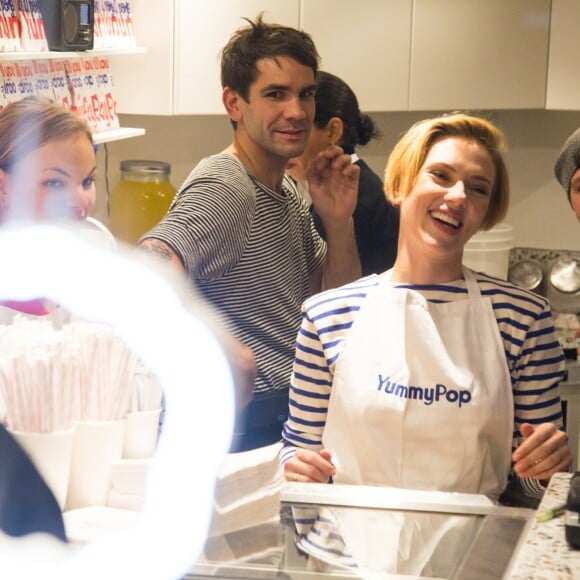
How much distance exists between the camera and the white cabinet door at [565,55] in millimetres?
3016

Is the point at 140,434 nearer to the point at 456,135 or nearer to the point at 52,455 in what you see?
the point at 52,455

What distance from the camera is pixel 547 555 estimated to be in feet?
2.96

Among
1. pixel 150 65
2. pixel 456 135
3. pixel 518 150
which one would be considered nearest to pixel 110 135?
pixel 150 65

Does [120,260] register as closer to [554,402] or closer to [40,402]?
[554,402]

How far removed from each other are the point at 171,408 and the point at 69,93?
1560mm

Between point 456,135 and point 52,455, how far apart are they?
877mm

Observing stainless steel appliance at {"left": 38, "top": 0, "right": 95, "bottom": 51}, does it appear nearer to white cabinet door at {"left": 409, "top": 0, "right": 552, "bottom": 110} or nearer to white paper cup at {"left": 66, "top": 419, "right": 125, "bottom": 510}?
white cabinet door at {"left": 409, "top": 0, "right": 552, "bottom": 110}

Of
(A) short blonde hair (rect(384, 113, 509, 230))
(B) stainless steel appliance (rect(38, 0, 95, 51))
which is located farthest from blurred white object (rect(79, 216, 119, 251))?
(A) short blonde hair (rect(384, 113, 509, 230))

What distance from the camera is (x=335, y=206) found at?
223cm

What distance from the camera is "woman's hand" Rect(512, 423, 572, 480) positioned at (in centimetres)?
134

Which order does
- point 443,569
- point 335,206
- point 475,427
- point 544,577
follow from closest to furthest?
1. point 544,577
2. point 443,569
3. point 475,427
4. point 335,206

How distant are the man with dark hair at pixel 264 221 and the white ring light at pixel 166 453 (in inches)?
21.2

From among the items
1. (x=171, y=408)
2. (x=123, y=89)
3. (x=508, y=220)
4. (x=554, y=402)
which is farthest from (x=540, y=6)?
(x=171, y=408)

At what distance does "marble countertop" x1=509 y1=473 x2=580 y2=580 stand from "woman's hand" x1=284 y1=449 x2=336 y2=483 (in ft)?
1.44
